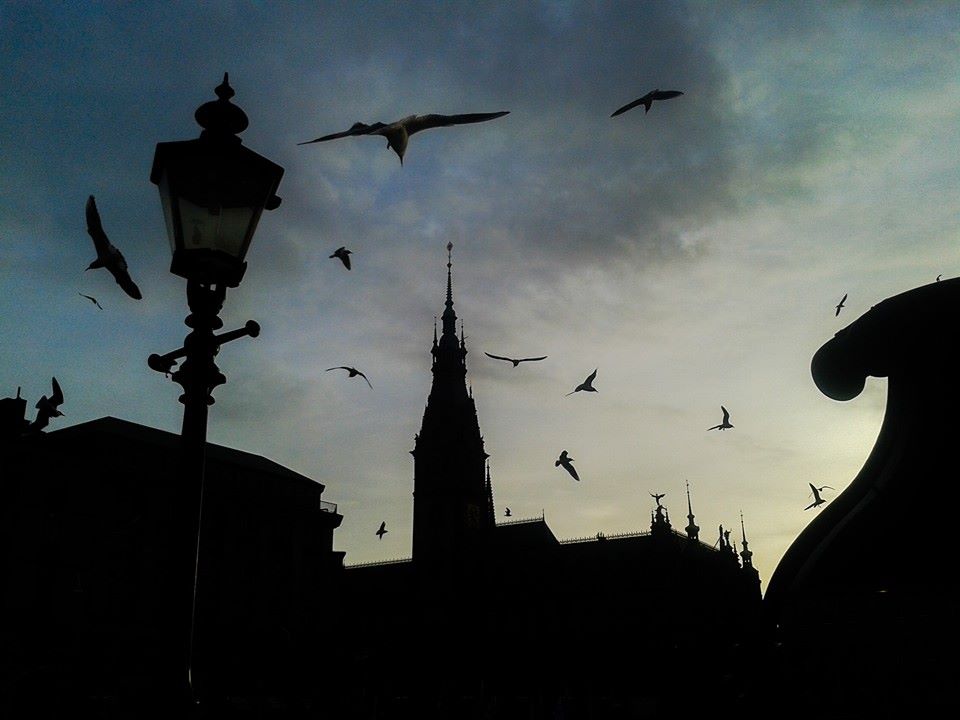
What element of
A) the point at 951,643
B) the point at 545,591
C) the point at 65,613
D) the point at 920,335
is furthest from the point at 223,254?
the point at 545,591

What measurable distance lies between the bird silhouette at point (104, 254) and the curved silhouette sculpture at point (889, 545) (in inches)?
175

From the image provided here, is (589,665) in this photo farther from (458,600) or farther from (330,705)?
(330,705)

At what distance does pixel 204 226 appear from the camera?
4352 mm

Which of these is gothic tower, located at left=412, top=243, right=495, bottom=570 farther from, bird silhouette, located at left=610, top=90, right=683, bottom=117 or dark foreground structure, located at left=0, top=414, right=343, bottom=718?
bird silhouette, located at left=610, top=90, right=683, bottom=117

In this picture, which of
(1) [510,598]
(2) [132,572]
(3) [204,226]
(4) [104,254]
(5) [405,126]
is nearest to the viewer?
(3) [204,226]

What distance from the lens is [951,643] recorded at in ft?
8.00

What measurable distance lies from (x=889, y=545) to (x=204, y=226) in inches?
149

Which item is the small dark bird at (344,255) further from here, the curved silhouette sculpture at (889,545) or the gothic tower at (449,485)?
the gothic tower at (449,485)

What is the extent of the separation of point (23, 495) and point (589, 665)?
157 feet

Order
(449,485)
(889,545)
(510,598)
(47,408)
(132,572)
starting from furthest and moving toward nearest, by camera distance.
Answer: (449,485) → (510,598) → (132,572) → (47,408) → (889,545)

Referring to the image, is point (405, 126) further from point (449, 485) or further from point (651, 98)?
point (449, 485)

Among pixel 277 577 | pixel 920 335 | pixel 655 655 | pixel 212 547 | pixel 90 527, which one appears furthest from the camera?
pixel 655 655

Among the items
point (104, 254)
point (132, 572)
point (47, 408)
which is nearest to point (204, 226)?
point (104, 254)

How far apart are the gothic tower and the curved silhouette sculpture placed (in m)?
76.6
